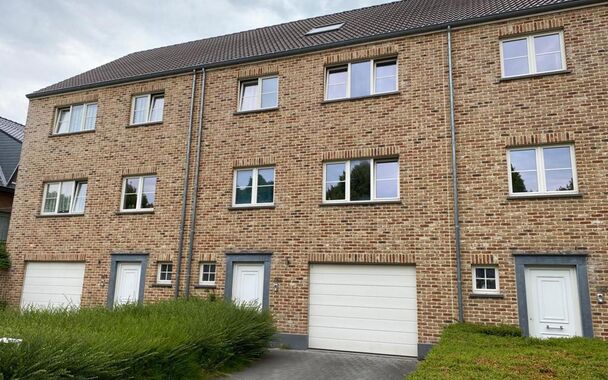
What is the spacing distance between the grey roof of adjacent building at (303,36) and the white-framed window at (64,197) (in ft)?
10.4

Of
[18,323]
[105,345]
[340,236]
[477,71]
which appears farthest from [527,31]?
[18,323]

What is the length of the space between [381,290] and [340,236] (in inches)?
59.7

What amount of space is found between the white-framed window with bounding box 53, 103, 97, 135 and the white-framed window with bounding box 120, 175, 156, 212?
7.90 feet

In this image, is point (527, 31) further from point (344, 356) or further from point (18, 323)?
point (18, 323)

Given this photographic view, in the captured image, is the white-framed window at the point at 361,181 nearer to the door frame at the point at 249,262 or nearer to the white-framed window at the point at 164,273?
the door frame at the point at 249,262

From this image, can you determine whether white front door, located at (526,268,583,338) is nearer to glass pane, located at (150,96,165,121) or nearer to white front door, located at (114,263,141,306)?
white front door, located at (114,263,141,306)

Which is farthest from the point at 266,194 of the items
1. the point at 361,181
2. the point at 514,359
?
the point at 514,359

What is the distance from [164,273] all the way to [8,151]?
1231 centimetres

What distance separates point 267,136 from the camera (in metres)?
11.7

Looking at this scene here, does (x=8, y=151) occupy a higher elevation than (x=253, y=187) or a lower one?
higher

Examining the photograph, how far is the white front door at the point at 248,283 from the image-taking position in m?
11.0

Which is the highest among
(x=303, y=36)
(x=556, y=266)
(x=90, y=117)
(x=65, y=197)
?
(x=303, y=36)

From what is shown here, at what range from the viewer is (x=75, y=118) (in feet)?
47.4

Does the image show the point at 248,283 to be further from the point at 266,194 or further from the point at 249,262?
the point at 266,194
